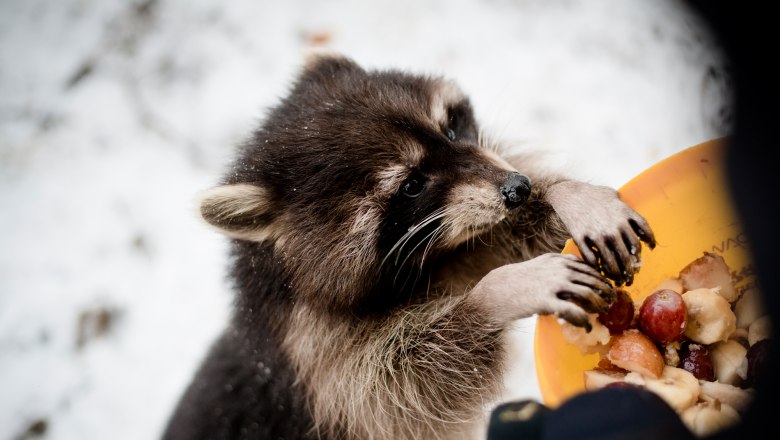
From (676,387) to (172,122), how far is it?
2.68 meters

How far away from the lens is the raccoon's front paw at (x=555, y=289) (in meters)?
1.45

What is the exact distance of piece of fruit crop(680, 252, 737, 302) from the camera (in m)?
1.65

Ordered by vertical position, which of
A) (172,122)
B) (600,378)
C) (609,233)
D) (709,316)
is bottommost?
(172,122)

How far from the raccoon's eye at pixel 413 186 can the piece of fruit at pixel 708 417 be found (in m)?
0.87

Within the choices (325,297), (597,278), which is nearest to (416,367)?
(325,297)

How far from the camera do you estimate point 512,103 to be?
2994 millimetres

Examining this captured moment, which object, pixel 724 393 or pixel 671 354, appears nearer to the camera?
pixel 724 393

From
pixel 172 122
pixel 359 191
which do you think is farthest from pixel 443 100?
pixel 172 122

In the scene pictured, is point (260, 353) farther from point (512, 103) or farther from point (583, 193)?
point (512, 103)

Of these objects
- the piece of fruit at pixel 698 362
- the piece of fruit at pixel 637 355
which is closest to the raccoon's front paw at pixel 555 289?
the piece of fruit at pixel 637 355

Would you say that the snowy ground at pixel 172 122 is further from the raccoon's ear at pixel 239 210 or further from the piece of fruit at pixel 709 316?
the raccoon's ear at pixel 239 210

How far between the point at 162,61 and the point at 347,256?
7.27ft

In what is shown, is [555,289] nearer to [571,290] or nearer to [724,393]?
[571,290]

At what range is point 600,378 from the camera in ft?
4.98
